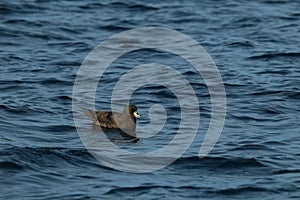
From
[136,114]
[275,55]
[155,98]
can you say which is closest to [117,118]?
[136,114]

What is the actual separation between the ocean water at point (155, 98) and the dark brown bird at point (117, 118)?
20 centimetres

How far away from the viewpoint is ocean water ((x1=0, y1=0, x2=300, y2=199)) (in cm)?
1098

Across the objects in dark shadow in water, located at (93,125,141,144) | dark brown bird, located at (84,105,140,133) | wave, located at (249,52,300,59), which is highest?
wave, located at (249,52,300,59)

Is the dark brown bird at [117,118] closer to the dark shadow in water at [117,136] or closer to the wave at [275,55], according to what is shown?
the dark shadow in water at [117,136]

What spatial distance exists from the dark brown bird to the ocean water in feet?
0.67

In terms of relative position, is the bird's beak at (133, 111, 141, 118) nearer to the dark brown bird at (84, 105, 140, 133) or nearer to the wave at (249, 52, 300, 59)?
the dark brown bird at (84, 105, 140, 133)

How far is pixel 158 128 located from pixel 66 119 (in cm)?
142

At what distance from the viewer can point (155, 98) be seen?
1515 cm

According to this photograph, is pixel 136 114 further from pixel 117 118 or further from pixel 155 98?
pixel 155 98

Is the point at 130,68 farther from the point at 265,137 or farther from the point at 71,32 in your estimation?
the point at 265,137

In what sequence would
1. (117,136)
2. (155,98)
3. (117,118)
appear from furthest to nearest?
1. (155,98)
2. (117,118)
3. (117,136)

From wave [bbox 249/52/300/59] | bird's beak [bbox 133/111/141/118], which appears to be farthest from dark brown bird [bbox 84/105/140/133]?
wave [bbox 249/52/300/59]

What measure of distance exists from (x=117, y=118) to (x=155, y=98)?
77.9 inches

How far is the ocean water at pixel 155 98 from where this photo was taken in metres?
11.0
